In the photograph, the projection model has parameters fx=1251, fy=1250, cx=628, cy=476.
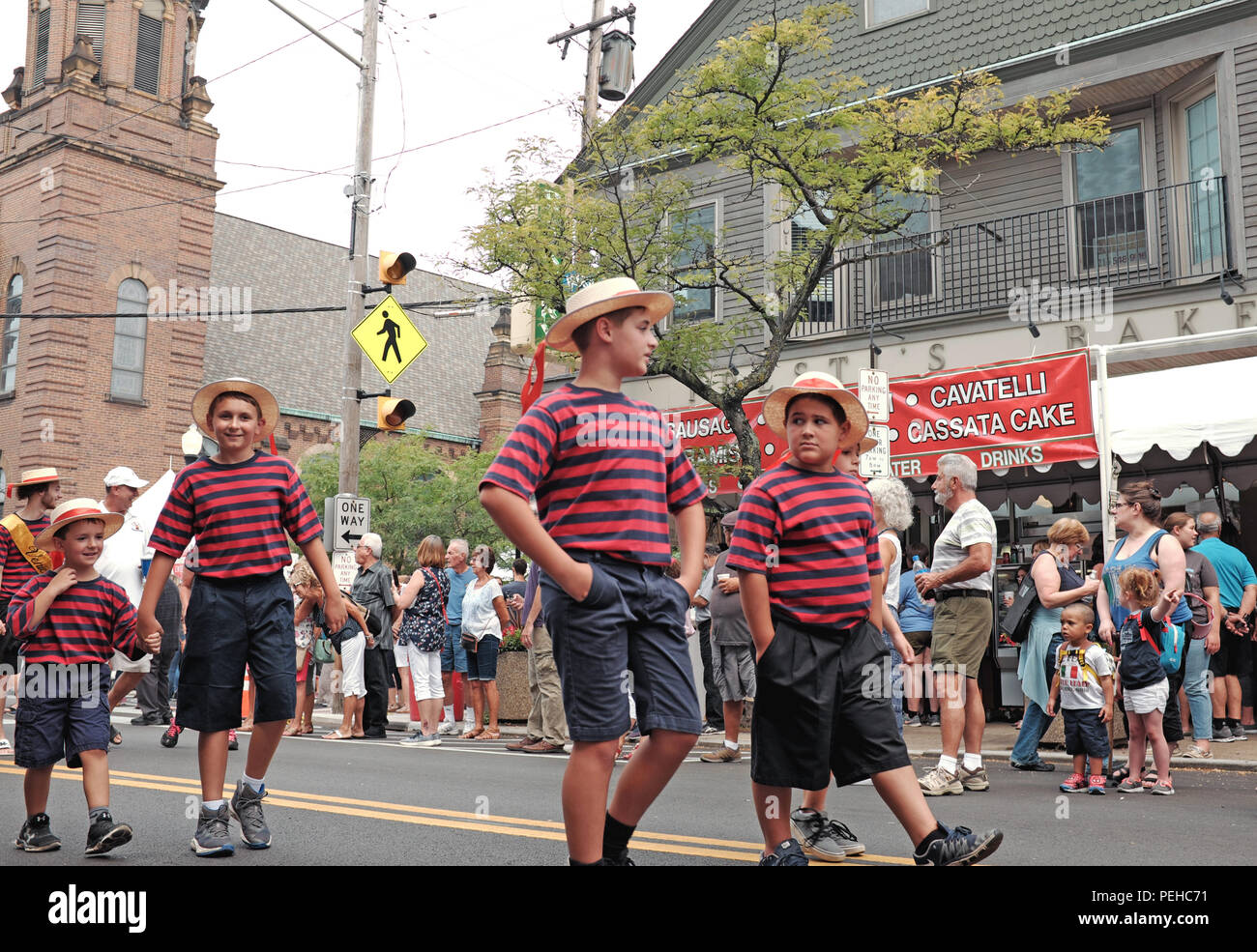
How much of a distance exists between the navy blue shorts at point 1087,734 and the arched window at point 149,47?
39.8 m

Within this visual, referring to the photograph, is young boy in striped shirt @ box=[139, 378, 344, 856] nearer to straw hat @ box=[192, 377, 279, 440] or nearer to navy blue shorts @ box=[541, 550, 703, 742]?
straw hat @ box=[192, 377, 279, 440]

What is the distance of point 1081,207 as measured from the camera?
1662 centimetres

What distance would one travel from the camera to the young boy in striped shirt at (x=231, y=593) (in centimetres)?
528

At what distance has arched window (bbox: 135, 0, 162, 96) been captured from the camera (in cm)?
4034

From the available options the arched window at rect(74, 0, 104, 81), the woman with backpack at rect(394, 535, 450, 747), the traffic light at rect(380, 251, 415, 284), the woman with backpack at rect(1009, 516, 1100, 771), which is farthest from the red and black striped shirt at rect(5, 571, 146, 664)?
the arched window at rect(74, 0, 104, 81)

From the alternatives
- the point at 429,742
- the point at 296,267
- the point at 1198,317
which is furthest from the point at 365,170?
the point at 296,267

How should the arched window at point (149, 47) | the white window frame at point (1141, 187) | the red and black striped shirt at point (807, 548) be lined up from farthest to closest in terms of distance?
the arched window at point (149, 47) < the white window frame at point (1141, 187) < the red and black striped shirt at point (807, 548)

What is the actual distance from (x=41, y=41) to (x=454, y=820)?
41.9 meters

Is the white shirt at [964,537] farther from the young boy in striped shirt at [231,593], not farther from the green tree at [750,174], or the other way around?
the green tree at [750,174]

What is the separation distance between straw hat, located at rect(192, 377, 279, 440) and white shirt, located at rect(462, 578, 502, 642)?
258 inches

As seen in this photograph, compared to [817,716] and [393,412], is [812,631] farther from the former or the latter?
[393,412]

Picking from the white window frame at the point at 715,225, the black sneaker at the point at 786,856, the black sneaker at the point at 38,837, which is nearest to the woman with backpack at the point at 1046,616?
the black sneaker at the point at 786,856

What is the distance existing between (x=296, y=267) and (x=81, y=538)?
1845 inches

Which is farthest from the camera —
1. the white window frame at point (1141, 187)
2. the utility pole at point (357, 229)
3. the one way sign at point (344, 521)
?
the utility pole at point (357, 229)
